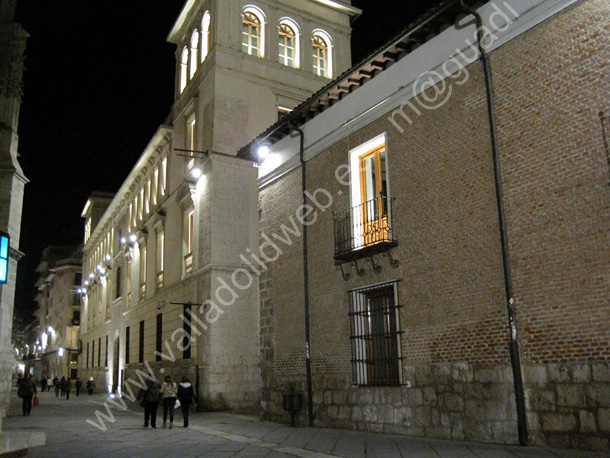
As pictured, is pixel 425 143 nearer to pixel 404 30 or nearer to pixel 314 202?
pixel 404 30

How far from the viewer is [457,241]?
34.4 ft

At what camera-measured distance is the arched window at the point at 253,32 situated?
24672 mm

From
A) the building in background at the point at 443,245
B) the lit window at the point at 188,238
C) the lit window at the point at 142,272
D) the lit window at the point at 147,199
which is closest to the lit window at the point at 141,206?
the lit window at the point at 147,199

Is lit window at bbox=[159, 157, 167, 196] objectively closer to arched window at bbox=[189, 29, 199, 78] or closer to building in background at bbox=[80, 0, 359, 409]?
building in background at bbox=[80, 0, 359, 409]

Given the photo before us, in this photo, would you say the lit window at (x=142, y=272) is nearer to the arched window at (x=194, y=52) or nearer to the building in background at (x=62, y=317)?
the arched window at (x=194, y=52)

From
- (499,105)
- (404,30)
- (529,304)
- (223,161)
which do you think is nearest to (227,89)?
(223,161)

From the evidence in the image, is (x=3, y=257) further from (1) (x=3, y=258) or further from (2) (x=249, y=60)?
(2) (x=249, y=60)

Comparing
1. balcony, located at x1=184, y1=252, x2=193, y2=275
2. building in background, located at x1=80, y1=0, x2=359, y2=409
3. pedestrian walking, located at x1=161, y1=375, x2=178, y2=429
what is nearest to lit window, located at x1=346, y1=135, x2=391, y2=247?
pedestrian walking, located at x1=161, y1=375, x2=178, y2=429

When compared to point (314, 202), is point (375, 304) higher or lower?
lower

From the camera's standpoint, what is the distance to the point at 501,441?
30.0 feet

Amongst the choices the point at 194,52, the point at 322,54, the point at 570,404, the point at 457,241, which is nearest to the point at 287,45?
the point at 322,54

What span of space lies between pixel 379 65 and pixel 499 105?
352 centimetres

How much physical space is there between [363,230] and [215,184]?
10.5 meters

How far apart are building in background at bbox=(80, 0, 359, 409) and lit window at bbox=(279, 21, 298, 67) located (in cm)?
5
